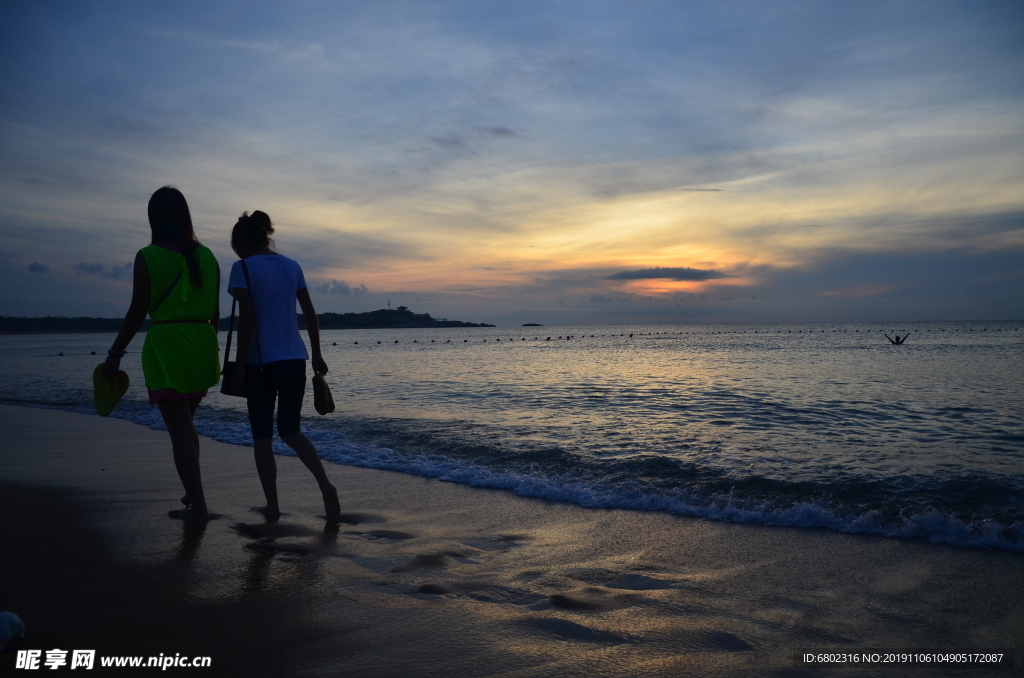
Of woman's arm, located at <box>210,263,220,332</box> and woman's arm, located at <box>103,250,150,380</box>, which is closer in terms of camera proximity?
woman's arm, located at <box>103,250,150,380</box>

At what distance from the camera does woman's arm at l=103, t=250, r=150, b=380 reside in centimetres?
341

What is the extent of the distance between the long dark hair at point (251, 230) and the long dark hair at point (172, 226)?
33 cm

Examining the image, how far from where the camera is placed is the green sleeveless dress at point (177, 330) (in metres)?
3.51

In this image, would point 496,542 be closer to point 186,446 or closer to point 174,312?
point 186,446

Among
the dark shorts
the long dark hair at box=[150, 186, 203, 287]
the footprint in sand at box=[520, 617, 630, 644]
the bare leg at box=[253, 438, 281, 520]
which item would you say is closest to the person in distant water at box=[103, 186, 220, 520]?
the long dark hair at box=[150, 186, 203, 287]

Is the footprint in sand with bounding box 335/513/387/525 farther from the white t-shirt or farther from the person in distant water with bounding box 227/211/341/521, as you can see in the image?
the white t-shirt

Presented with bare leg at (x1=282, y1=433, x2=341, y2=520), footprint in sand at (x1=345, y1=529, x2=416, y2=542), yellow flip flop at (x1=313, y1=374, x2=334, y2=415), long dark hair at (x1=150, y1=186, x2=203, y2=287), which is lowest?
footprint in sand at (x1=345, y1=529, x2=416, y2=542)

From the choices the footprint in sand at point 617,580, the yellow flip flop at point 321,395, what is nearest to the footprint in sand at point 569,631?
the footprint in sand at point 617,580

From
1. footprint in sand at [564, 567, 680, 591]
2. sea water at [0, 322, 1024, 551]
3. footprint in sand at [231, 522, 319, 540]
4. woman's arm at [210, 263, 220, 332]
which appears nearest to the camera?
footprint in sand at [564, 567, 680, 591]

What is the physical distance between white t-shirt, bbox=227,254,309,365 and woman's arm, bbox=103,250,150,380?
1.55 ft

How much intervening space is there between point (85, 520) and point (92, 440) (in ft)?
15.6

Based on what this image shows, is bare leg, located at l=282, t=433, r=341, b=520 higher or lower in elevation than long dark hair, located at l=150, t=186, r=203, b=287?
lower

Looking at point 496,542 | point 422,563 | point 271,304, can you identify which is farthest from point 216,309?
point 496,542

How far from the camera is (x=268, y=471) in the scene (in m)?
3.99
